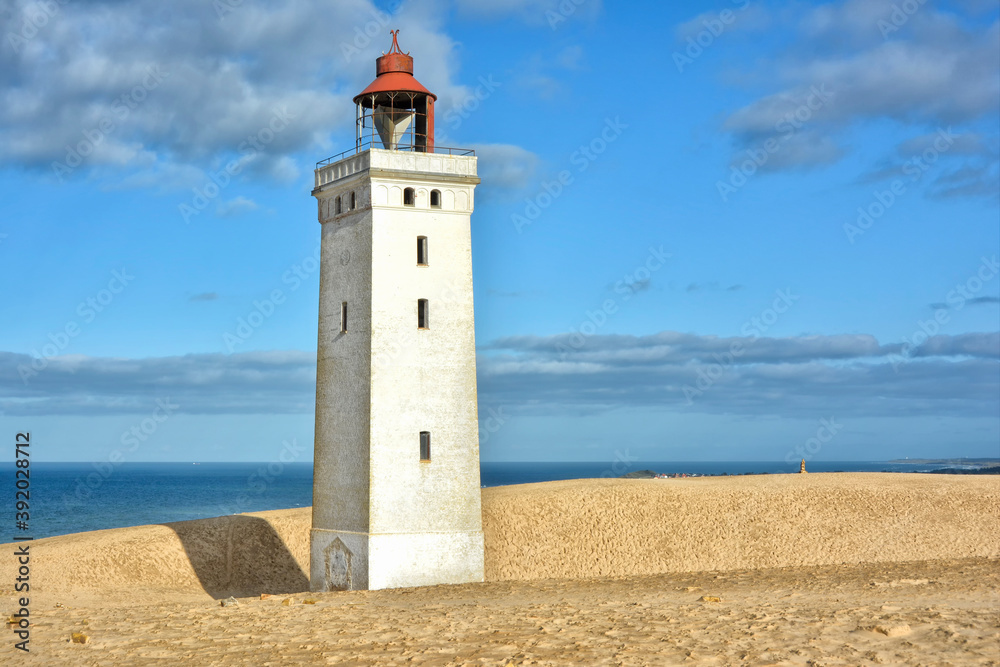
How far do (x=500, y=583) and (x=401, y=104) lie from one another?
1278 cm

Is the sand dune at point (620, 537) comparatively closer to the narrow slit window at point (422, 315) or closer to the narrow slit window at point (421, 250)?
the narrow slit window at point (422, 315)

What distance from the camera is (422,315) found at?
24.4 m

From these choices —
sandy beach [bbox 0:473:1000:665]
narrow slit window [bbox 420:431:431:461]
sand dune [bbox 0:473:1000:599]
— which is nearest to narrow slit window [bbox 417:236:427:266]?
narrow slit window [bbox 420:431:431:461]

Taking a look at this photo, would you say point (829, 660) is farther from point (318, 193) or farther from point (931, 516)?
point (931, 516)

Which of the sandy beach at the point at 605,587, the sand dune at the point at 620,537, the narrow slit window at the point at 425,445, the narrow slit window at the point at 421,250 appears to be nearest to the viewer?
the sandy beach at the point at 605,587

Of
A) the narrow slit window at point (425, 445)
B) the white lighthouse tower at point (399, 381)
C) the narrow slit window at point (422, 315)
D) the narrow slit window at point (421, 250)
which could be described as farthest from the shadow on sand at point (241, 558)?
the narrow slit window at point (421, 250)

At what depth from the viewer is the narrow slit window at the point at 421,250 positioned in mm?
24422

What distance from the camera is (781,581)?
2239 cm

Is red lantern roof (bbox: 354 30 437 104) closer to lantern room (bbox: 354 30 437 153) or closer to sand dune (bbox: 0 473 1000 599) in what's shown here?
lantern room (bbox: 354 30 437 153)

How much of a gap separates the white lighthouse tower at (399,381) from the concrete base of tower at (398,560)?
1.0 inches

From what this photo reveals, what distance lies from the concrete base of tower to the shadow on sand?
6414mm

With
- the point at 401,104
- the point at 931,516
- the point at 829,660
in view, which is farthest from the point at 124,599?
the point at 931,516

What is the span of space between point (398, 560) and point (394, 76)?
1234 cm

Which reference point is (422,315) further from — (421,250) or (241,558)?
(241,558)
